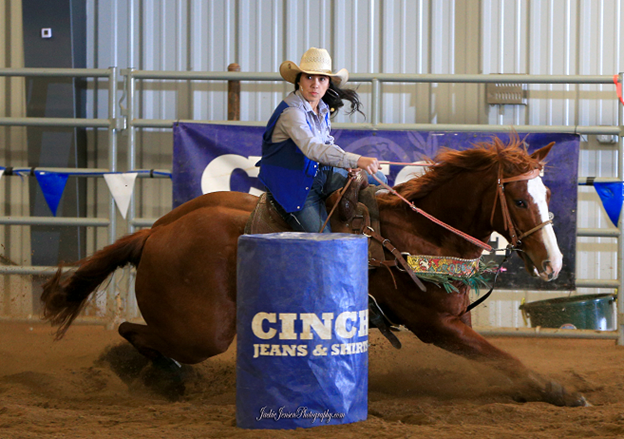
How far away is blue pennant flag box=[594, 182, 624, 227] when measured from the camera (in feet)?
17.0

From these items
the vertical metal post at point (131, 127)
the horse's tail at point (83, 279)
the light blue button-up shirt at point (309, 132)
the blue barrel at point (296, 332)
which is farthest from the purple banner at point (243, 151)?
the blue barrel at point (296, 332)

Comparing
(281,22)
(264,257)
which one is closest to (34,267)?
(281,22)

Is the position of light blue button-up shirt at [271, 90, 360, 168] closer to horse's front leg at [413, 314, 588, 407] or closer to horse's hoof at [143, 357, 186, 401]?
horse's front leg at [413, 314, 588, 407]

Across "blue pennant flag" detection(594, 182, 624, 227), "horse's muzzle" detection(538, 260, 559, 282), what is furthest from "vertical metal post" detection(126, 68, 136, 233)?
"blue pennant flag" detection(594, 182, 624, 227)

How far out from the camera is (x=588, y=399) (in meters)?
3.35

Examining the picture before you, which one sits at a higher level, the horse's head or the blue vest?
the blue vest

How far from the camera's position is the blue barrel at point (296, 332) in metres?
2.42

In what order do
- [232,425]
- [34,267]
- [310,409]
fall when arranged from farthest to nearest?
[34,267], [232,425], [310,409]

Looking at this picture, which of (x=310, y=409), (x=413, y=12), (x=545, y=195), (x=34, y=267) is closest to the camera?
(x=310, y=409)

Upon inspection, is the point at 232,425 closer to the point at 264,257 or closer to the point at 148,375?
the point at 264,257

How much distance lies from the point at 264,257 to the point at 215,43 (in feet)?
14.3

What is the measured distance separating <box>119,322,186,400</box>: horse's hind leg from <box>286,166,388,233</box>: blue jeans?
112 cm

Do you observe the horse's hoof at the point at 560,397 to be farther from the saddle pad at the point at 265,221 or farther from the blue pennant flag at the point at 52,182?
the blue pennant flag at the point at 52,182

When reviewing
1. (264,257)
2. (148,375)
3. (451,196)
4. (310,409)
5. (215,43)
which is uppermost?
(215,43)
